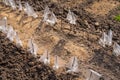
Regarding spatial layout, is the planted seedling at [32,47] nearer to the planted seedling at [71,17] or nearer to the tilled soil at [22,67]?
the tilled soil at [22,67]

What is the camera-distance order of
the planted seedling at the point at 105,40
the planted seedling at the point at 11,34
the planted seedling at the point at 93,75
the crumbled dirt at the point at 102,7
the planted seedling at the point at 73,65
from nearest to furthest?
the planted seedling at the point at 93,75 → the planted seedling at the point at 73,65 → the planted seedling at the point at 105,40 → the planted seedling at the point at 11,34 → the crumbled dirt at the point at 102,7

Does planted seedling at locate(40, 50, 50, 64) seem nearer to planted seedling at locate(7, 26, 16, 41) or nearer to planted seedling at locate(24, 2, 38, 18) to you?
planted seedling at locate(7, 26, 16, 41)

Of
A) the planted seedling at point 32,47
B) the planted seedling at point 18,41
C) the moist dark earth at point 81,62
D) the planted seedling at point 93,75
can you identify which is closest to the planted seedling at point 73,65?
the moist dark earth at point 81,62

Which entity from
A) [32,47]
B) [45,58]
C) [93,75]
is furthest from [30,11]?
[93,75]

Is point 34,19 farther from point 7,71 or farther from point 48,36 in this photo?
point 7,71

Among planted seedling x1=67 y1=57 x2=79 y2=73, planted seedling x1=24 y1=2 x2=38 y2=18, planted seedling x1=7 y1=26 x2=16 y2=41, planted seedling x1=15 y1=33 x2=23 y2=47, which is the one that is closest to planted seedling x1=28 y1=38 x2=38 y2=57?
planted seedling x1=15 y1=33 x2=23 y2=47

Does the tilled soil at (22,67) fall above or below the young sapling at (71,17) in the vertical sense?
below
